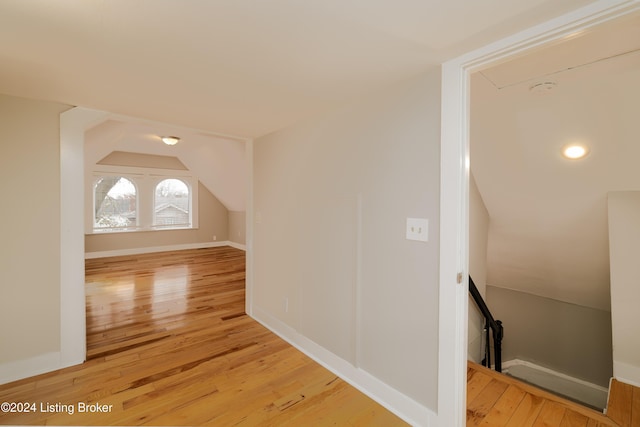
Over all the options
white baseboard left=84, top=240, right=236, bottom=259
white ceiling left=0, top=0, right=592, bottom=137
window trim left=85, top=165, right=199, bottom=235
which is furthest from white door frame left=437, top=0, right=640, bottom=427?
window trim left=85, top=165, right=199, bottom=235

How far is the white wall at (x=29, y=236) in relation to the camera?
1.94 m

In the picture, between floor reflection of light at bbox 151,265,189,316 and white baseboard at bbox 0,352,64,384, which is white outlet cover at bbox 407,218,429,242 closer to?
white baseboard at bbox 0,352,64,384

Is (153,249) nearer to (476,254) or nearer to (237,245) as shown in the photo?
(237,245)

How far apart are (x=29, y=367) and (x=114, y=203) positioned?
201 inches

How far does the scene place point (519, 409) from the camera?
1.72 m

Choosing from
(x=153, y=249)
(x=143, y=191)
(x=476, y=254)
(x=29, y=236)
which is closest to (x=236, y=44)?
(x=29, y=236)

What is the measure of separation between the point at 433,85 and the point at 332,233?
3.90ft

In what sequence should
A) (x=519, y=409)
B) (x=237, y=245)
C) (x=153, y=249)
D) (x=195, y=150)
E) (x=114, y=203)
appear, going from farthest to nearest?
(x=237, y=245) < (x=153, y=249) < (x=114, y=203) < (x=195, y=150) < (x=519, y=409)

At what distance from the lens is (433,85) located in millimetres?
1522

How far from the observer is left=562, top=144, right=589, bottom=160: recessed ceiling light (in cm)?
182

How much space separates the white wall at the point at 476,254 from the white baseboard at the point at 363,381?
4.47 feet

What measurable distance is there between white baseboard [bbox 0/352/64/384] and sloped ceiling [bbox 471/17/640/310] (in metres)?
3.55

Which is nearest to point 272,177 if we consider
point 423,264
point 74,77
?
point 74,77

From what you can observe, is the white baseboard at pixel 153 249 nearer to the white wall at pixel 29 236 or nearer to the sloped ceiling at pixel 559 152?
the white wall at pixel 29 236
